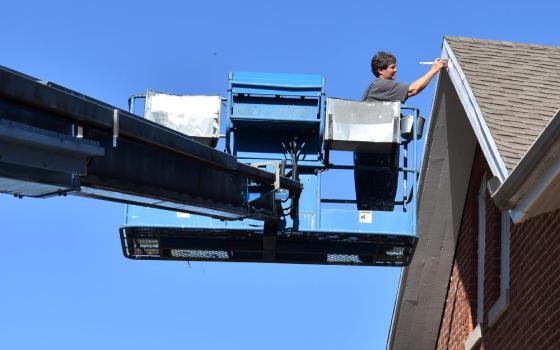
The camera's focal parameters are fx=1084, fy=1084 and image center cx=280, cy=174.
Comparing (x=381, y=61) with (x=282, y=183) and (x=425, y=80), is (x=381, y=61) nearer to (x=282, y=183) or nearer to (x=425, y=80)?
(x=425, y=80)

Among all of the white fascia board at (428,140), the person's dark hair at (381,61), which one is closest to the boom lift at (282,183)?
the person's dark hair at (381,61)

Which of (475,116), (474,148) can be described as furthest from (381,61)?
(474,148)

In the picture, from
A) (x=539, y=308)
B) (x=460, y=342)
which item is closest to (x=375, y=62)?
(x=539, y=308)

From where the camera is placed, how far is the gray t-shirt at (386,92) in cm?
973

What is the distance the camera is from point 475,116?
380 inches

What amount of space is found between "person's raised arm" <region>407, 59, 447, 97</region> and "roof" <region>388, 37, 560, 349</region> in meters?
0.12

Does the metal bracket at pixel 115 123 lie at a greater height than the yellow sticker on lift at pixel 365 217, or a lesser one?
greater

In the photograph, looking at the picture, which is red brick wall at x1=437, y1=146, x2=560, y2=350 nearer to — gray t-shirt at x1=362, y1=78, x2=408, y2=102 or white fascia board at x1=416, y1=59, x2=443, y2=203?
white fascia board at x1=416, y1=59, x2=443, y2=203

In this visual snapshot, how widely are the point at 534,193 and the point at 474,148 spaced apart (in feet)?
15.7

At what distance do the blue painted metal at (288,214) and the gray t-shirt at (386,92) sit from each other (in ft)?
0.53

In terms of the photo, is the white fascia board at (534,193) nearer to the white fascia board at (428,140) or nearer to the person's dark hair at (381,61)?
the person's dark hair at (381,61)

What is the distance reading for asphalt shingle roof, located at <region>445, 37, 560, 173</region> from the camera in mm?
8977

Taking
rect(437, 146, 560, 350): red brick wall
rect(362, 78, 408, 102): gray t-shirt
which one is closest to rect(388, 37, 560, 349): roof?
rect(437, 146, 560, 350): red brick wall

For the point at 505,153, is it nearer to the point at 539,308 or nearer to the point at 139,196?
the point at 539,308
